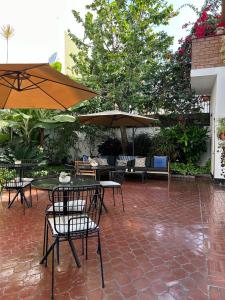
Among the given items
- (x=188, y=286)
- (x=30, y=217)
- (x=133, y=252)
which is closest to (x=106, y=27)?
(x=30, y=217)

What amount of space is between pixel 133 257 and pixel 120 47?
939cm

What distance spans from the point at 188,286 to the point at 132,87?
8.56m

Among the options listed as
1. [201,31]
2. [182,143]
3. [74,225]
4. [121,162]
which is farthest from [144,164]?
[74,225]

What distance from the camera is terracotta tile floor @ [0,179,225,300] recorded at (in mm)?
2725

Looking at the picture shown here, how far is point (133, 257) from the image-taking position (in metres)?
3.48

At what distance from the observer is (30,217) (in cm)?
517

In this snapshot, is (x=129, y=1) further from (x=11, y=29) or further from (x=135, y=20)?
(x=11, y=29)

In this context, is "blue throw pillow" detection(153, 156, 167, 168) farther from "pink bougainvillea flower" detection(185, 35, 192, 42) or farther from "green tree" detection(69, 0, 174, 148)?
"pink bougainvillea flower" detection(185, 35, 192, 42)

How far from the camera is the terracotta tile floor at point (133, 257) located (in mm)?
2725

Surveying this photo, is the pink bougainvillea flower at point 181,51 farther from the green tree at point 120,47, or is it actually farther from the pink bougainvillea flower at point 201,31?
the pink bougainvillea flower at point 201,31

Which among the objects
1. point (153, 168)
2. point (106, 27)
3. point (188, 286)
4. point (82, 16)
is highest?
point (82, 16)

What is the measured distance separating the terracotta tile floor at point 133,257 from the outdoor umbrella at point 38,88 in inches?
90.8

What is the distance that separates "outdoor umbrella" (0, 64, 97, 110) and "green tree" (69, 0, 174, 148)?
6.05 meters

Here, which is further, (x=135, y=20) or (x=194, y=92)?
(x=194, y=92)
